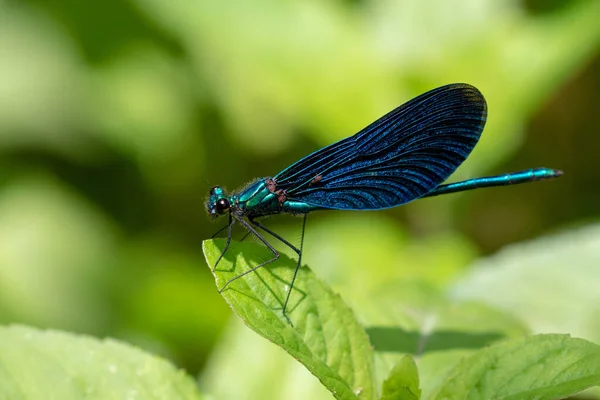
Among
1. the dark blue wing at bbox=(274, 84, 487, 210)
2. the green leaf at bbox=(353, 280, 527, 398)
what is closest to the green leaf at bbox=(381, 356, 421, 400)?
the green leaf at bbox=(353, 280, 527, 398)

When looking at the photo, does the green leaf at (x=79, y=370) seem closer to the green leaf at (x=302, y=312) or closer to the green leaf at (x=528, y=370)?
the green leaf at (x=302, y=312)

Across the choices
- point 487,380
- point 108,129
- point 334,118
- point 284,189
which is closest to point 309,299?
point 487,380

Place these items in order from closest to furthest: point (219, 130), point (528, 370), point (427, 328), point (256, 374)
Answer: point (528, 370) < point (427, 328) < point (256, 374) < point (219, 130)

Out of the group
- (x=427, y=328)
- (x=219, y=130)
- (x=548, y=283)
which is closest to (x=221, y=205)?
(x=427, y=328)

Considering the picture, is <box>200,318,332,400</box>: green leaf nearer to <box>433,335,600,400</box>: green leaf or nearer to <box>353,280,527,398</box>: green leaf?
<box>353,280,527,398</box>: green leaf

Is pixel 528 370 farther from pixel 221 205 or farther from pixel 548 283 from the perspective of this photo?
pixel 548 283

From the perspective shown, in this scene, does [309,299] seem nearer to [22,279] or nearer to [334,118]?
[334,118]

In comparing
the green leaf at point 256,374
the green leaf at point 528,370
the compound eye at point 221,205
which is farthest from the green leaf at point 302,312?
the compound eye at point 221,205
